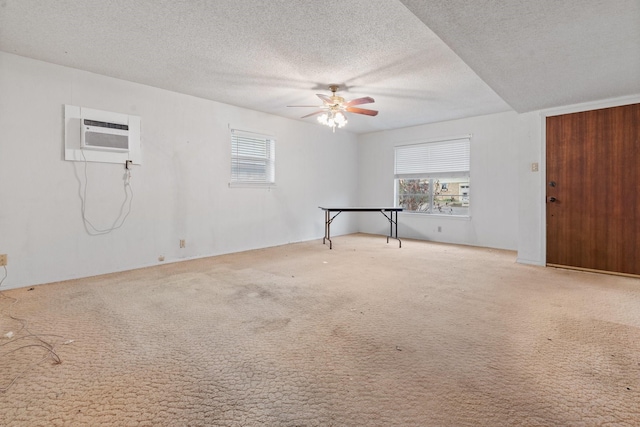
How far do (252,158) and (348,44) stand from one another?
2.92 metres

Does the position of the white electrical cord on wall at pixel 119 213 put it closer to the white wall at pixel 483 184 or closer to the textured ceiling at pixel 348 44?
the textured ceiling at pixel 348 44

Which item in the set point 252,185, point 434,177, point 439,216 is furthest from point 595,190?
point 252,185

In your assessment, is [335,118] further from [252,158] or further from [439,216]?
[439,216]

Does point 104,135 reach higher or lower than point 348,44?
lower

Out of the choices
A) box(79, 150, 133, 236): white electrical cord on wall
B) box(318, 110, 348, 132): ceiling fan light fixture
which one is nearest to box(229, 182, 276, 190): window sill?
box(79, 150, 133, 236): white electrical cord on wall

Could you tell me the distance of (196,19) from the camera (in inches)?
97.6

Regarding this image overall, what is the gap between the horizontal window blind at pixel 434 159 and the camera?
582 centimetres

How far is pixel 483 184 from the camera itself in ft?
18.2

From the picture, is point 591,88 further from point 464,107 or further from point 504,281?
point 504,281

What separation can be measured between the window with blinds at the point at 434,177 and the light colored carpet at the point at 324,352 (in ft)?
9.12

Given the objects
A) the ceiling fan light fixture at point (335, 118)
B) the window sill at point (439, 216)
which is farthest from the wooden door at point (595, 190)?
the ceiling fan light fixture at point (335, 118)

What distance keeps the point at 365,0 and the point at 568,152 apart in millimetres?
3480

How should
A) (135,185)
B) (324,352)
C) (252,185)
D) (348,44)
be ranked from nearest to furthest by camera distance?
(324,352)
(348,44)
(135,185)
(252,185)

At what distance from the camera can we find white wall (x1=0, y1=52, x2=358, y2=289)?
3.18 metres
